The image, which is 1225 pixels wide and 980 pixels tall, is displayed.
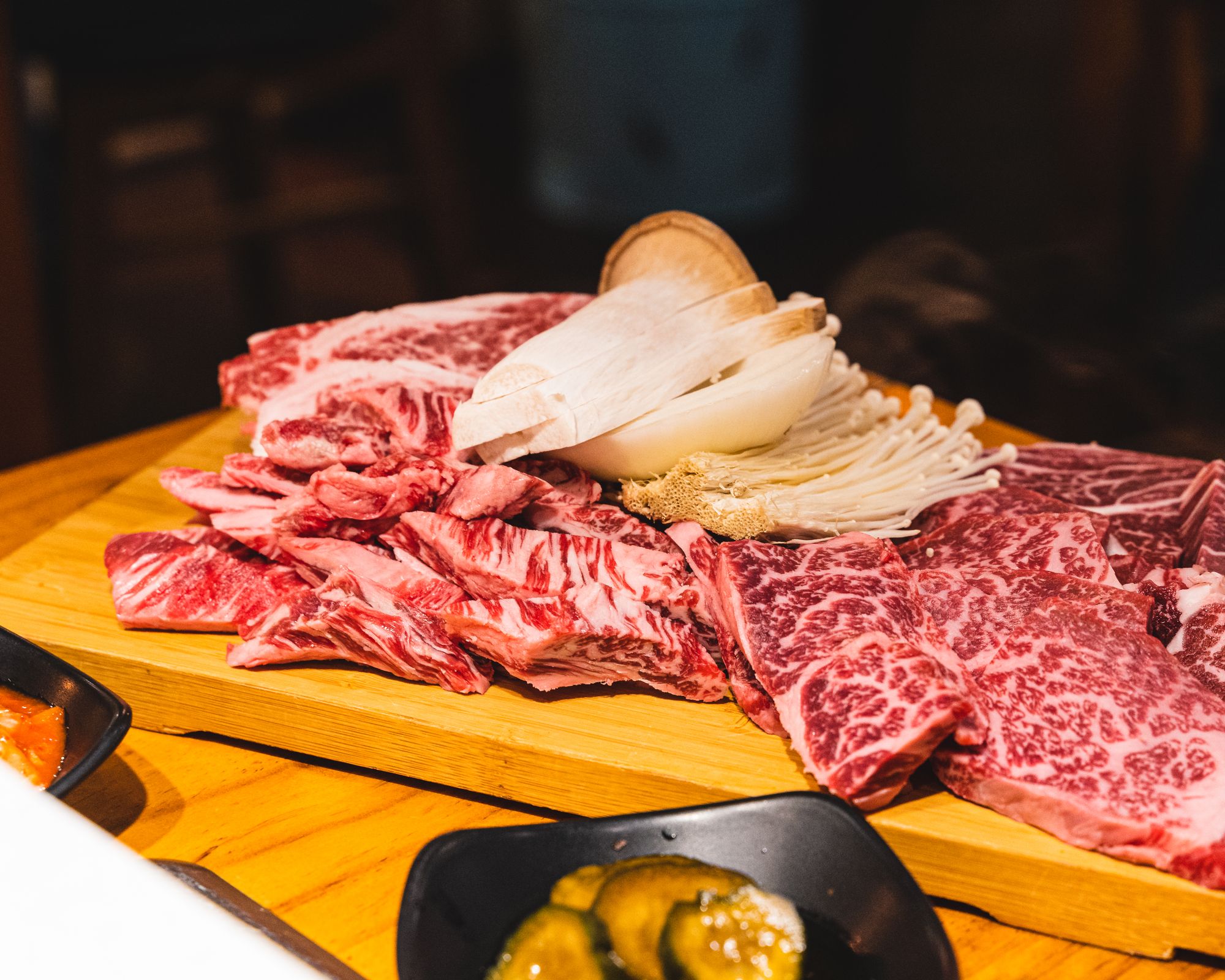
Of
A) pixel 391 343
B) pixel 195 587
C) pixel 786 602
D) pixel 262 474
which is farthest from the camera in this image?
pixel 391 343

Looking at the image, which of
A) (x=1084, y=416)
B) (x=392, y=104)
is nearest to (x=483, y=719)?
(x=1084, y=416)

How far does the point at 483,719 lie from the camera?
1.93 m

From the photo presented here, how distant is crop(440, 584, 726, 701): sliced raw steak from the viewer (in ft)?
6.17

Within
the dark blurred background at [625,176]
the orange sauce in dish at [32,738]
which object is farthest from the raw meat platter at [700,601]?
the dark blurred background at [625,176]

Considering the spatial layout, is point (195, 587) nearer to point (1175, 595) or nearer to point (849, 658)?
point (849, 658)

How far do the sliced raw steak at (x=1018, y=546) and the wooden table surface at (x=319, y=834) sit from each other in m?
0.65

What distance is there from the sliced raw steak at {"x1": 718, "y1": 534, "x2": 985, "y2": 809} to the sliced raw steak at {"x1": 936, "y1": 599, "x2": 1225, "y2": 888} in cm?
7

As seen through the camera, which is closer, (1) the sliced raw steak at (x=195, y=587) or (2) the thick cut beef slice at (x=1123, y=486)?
(1) the sliced raw steak at (x=195, y=587)

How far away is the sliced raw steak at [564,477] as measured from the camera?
222cm

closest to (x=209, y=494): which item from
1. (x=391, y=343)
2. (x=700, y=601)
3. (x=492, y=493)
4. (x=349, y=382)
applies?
(x=349, y=382)

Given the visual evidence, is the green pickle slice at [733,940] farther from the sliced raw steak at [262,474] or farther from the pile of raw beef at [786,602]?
the sliced raw steak at [262,474]

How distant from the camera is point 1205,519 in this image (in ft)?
7.18

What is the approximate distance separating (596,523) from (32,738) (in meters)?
1.00

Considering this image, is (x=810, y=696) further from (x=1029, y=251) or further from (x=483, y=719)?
(x=1029, y=251)
